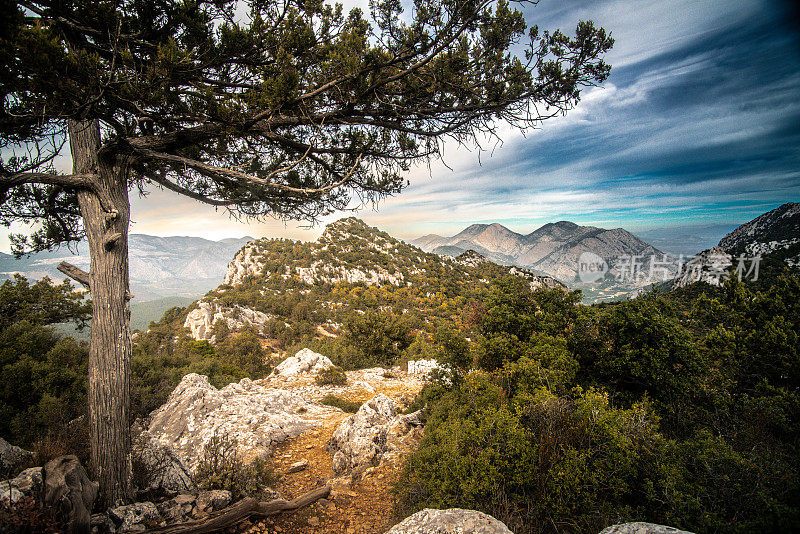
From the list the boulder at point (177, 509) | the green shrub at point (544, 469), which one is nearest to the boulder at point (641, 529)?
the green shrub at point (544, 469)

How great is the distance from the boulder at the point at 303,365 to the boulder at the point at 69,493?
788cm

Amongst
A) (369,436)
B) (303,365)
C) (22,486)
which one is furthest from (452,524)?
(303,365)

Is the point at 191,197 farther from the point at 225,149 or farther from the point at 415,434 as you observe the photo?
the point at 415,434

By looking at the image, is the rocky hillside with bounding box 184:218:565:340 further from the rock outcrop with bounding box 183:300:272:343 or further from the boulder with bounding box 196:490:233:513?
the boulder with bounding box 196:490:233:513

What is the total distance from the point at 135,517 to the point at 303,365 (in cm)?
830

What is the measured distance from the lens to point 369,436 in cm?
517

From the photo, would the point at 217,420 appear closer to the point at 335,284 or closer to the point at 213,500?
the point at 213,500

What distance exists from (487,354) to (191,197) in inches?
242

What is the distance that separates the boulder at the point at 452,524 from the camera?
8.00 ft

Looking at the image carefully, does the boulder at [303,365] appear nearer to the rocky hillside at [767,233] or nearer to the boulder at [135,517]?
the boulder at [135,517]

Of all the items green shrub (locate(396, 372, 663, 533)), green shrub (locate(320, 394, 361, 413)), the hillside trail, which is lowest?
green shrub (locate(320, 394, 361, 413))

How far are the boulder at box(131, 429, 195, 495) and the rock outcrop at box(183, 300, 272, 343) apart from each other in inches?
955

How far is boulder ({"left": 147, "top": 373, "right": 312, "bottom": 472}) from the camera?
5281mm

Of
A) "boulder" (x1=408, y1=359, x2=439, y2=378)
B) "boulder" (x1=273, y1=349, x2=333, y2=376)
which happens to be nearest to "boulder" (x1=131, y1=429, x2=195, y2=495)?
"boulder" (x1=273, y1=349, x2=333, y2=376)
